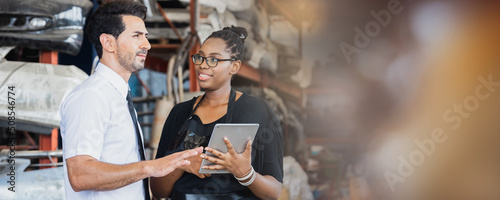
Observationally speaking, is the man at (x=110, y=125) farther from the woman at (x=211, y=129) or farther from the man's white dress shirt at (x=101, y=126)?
the woman at (x=211, y=129)

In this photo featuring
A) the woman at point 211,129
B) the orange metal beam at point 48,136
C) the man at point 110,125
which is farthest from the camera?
the orange metal beam at point 48,136

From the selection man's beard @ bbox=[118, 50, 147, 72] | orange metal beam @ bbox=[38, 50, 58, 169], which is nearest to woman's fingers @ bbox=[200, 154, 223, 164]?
man's beard @ bbox=[118, 50, 147, 72]

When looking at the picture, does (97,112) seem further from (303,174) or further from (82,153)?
(303,174)

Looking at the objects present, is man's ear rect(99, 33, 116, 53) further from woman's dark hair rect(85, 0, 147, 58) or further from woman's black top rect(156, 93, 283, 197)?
woman's black top rect(156, 93, 283, 197)

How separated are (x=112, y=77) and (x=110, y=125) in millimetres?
115

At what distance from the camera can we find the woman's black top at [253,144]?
1081 mm

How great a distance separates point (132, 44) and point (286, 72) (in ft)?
5.42

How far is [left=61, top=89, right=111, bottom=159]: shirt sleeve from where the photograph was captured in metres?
0.86

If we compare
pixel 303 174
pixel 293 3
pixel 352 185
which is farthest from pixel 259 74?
pixel 352 185

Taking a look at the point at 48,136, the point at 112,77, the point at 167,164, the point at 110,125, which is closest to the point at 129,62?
the point at 112,77

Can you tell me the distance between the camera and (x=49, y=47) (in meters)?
2.29

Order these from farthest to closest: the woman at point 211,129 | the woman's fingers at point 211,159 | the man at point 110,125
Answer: the woman at point 211,129 < the woman's fingers at point 211,159 < the man at point 110,125

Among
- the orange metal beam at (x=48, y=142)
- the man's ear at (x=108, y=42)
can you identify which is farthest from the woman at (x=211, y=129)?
the orange metal beam at (x=48, y=142)

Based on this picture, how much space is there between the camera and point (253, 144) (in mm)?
1116
